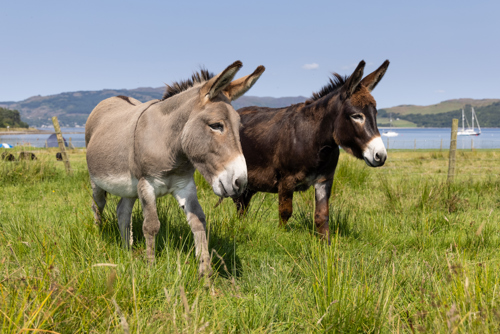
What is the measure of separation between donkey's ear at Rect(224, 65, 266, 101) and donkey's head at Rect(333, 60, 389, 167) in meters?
1.30

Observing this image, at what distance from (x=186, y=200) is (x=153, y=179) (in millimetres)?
298

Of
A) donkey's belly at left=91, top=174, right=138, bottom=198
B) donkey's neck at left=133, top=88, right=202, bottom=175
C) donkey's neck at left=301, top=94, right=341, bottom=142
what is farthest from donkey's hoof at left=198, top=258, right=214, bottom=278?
donkey's neck at left=301, top=94, right=341, bottom=142

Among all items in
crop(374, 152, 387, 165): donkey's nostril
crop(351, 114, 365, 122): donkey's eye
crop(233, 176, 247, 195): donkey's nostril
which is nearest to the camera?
crop(233, 176, 247, 195): donkey's nostril

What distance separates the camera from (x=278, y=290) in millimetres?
2445

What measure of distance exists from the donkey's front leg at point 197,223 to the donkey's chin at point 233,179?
51 centimetres

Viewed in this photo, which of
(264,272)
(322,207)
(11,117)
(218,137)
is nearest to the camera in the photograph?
(218,137)

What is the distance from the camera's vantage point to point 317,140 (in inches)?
158

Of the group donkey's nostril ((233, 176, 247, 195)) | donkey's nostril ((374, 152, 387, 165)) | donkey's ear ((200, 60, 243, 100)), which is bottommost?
donkey's nostril ((233, 176, 247, 195))

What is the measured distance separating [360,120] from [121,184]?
7.52 feet

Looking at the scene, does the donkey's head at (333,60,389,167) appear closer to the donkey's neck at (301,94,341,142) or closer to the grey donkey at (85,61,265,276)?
the donkey's neck at (301,94,341,142)

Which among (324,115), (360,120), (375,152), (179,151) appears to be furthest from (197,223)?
(324,115)

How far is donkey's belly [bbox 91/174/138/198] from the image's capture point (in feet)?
10.2

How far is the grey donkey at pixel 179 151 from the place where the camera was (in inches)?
94.8

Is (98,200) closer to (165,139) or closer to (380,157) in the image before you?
(165,139)
